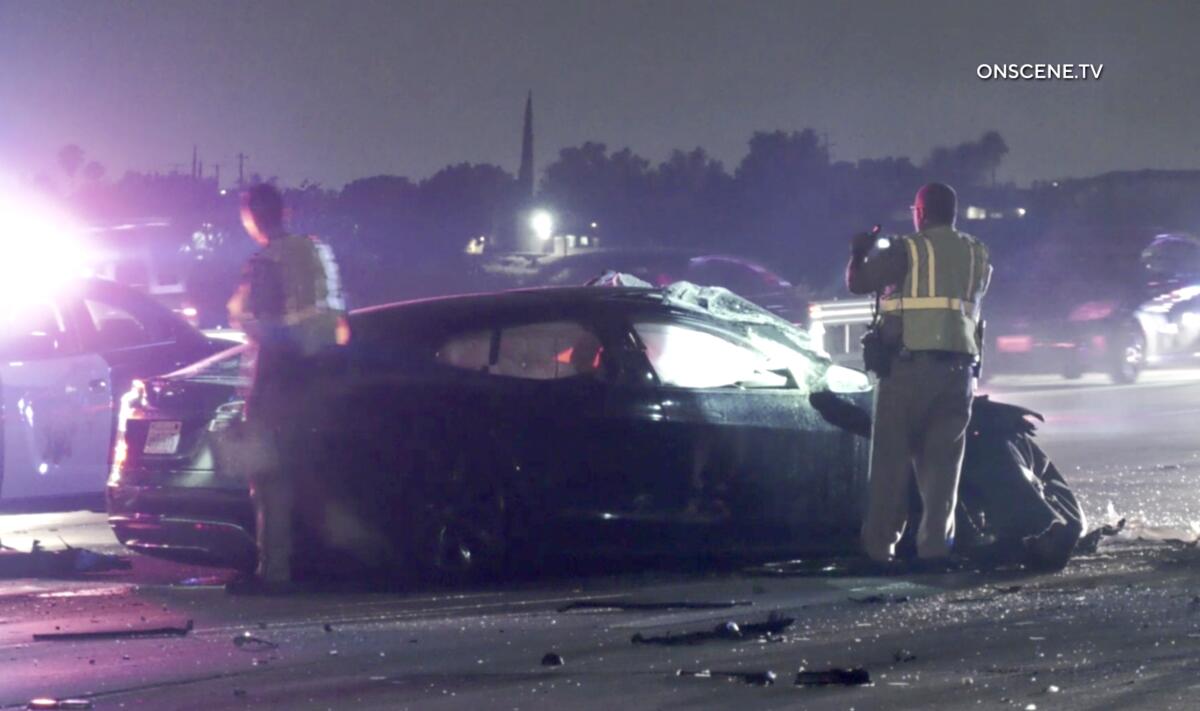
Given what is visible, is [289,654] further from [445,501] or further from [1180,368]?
[1180,368]

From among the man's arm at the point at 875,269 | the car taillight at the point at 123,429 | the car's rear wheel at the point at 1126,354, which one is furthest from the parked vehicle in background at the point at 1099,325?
the car taillight at the point at 123,429

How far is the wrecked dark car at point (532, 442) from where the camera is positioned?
7828 millimetres

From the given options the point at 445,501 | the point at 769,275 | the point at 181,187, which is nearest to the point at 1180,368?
the point at 769,275

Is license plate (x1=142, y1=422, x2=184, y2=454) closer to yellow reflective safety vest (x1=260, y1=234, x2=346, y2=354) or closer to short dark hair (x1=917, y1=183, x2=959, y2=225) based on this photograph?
yellow reflective safety vest (x1=260, y1=234, x2=346, y2=354)

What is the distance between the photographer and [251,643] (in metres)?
6.67

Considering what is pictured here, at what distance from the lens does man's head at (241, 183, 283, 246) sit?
806 centimetres

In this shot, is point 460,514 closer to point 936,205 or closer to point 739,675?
point 739,675

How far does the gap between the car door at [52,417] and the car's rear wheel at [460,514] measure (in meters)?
3.74

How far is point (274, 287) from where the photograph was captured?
788 cm


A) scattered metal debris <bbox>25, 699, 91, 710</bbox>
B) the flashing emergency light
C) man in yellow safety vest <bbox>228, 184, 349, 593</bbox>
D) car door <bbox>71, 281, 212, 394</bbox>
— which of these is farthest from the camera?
the flashing emergency light

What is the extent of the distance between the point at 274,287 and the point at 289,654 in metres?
2.09

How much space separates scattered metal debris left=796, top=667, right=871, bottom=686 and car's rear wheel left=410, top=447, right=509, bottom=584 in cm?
234

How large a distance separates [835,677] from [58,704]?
260 centimetres

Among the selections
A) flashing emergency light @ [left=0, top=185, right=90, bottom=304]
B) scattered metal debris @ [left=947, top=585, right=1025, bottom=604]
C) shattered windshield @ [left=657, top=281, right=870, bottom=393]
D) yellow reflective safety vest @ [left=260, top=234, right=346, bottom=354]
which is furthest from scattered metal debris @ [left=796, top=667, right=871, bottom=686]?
flashing emergency light @ [left=0, top=185, right=90, bottom=304]
